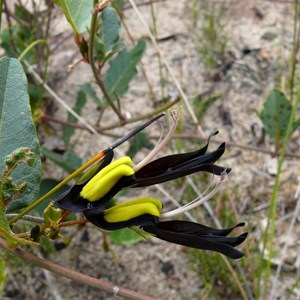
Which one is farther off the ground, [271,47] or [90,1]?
[90,1]

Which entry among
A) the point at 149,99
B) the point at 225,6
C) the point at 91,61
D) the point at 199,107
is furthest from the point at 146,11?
the point at 91,61

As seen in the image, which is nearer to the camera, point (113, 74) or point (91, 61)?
point (91, 61)

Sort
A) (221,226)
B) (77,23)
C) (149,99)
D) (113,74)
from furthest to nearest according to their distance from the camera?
(149,99), (113,74), (221,226), (77,23)

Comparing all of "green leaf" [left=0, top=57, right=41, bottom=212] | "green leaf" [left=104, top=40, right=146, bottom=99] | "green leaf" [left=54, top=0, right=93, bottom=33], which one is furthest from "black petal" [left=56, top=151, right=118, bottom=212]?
"green leaf" [left=104, top=40, right=146, bottom=99]

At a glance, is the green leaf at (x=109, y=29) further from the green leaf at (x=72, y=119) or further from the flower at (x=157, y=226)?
the flower at (x=157, y=226)

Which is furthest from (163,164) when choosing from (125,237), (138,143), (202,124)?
(202,124)

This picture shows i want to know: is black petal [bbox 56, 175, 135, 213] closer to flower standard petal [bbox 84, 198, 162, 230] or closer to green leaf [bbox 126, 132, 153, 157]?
flower standard petal [bbox 84, 198, 162, 230]

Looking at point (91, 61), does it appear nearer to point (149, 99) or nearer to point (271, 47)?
point (149, 99)
